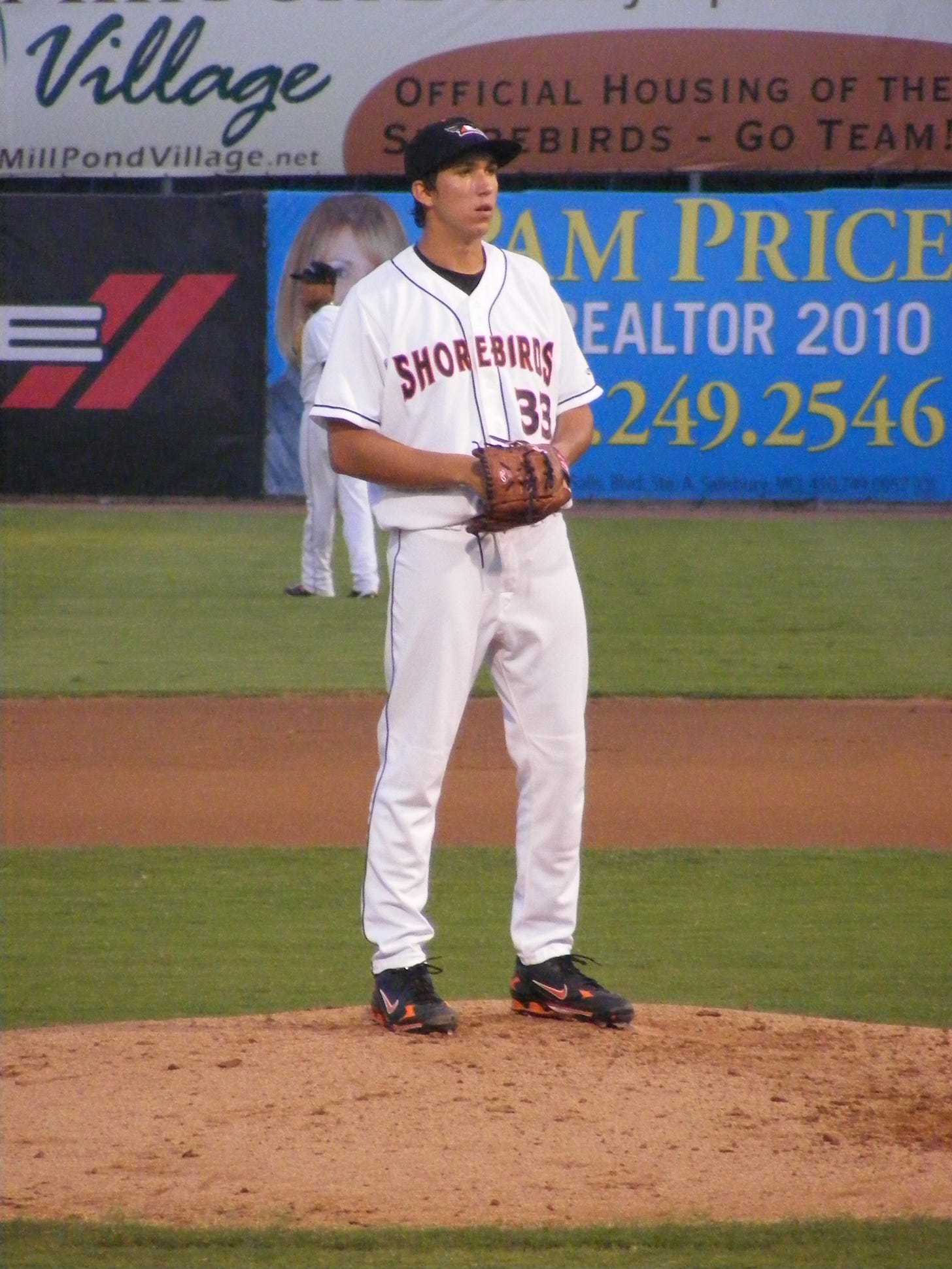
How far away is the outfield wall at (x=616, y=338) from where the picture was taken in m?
18.5

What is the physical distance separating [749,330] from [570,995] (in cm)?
1500

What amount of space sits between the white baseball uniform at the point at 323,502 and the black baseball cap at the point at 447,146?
7301 millimetres

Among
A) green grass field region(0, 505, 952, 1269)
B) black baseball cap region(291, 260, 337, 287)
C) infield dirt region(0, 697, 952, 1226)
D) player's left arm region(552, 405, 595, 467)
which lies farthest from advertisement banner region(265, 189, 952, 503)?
infield dirt region(0, 697, 952, 1226)

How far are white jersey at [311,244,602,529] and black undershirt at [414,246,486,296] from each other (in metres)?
0.01

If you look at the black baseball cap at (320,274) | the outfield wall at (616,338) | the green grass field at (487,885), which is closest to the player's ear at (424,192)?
the green grass field at (487,885)

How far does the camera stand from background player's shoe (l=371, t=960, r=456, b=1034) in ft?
13.6

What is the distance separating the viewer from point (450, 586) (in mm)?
4047

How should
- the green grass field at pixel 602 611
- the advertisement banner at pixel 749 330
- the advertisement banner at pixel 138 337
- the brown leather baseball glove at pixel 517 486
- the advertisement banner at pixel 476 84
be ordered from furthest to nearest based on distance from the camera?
the advertisement banner at pixel 476 84, the advertisement banner at pixel 138 337, the advertisement banner at pixel 749 330, the green grass field at pixel 602 611, the brown leather baseball glove at pixel 517 486

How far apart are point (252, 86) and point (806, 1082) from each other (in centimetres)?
1717

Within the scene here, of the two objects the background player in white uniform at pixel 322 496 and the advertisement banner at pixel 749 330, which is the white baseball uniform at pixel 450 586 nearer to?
the background player in white uniform at pixel 322 496

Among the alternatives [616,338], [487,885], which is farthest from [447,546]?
[616,338]

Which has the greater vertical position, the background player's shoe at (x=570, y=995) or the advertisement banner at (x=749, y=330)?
the advertisement banner at (x=749, y=330)

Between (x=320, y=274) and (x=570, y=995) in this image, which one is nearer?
(x=570, y=995)

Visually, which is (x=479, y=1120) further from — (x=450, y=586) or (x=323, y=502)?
(x=323, y=502)
